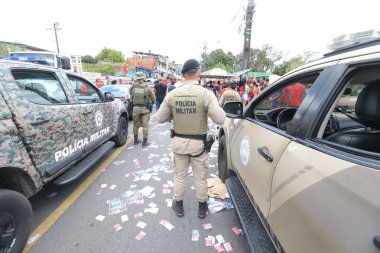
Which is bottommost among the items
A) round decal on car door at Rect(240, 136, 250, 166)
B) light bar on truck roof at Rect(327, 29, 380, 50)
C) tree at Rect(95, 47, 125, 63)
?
round decal on car door at Rect(240, 136, 250, 166)

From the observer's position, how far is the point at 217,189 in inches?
133

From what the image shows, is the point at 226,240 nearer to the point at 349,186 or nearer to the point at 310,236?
the point at 310,236

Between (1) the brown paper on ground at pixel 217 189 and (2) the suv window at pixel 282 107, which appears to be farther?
(1) the brown paper on ground at pixel 217 189

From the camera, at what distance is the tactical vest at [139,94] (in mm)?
5410

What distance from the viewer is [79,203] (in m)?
3.03

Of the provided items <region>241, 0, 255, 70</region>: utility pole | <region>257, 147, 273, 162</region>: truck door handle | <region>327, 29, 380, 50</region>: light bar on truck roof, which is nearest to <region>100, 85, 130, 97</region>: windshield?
<region>241, 0, 255, 70</region>: utility pole

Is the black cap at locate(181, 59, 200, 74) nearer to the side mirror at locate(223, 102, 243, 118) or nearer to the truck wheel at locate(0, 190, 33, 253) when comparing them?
the side mirror at locate(223, 102, 243, 118)

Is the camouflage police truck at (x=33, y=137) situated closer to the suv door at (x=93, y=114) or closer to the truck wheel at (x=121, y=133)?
the suv door at (x=93, y=114)

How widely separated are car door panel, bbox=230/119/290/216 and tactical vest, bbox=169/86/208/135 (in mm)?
472

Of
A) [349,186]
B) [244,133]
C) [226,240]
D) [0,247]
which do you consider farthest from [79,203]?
[349,186]

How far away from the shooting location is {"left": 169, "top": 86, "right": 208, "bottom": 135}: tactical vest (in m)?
2.43

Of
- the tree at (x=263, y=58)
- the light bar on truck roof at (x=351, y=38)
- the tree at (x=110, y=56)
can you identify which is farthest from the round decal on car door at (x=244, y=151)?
the tree at (x=110, y=56)

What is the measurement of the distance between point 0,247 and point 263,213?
2252 millimetres

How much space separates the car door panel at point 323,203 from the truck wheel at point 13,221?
7.16 ft
